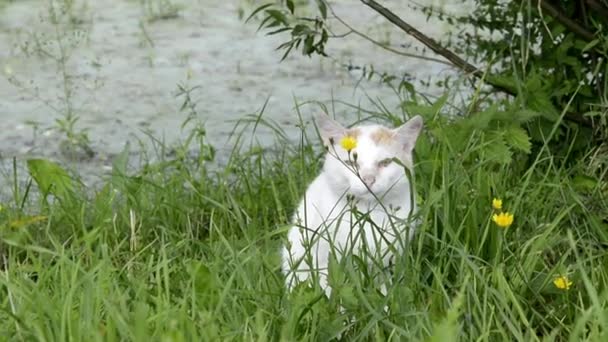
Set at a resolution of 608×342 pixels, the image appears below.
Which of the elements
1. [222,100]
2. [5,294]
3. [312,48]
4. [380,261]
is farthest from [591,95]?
[222,100]

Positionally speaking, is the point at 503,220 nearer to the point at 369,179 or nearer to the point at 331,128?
the point at 369,179

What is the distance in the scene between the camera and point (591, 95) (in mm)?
3533

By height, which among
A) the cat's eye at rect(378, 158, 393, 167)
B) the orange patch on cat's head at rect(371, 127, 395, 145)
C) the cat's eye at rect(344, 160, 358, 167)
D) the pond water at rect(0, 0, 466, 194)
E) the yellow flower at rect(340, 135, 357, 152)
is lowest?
the pond water at rect(0, 0, 466, 194)

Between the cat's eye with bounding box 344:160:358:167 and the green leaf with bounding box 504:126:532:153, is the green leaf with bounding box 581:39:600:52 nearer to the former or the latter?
the green leaf with bounding box 504:126:532:153

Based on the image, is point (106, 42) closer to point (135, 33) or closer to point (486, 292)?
point (135, 33)

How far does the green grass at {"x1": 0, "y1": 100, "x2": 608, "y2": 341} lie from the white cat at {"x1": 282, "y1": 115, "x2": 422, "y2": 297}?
0.07 meters

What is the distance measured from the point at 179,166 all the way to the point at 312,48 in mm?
605

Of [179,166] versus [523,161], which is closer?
[523,161]

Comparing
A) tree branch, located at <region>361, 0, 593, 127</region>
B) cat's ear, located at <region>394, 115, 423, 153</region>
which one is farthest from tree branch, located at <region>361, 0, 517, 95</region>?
cat's ear, located at <region>394, 115, 423, 153</region>

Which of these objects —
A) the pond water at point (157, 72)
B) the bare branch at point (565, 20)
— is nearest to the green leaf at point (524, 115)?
the bare branch at point (565, 20)

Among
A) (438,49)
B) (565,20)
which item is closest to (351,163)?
(438,49)

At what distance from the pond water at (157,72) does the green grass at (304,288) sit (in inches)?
44.9

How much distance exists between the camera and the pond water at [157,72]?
16.9 feet

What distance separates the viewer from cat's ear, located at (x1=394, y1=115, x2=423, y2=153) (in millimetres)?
2854
